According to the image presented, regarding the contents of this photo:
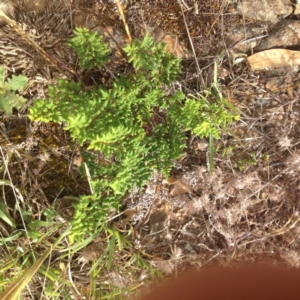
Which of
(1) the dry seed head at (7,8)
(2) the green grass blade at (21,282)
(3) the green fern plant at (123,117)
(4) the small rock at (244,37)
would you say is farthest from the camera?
(4) the small rock at (244,37)

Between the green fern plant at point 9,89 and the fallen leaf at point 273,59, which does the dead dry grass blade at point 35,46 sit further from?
the fallen leaf at point 273,59

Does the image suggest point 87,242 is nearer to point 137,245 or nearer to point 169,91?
point 137,245

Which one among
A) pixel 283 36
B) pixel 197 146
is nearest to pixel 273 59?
pixel 283 36

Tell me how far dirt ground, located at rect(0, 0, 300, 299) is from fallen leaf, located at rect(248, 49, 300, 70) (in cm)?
3

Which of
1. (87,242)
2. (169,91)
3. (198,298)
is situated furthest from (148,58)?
(198,298)

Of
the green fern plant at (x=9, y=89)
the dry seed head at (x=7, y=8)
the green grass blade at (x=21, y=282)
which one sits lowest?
the green grass blade at (x=21, y=282)

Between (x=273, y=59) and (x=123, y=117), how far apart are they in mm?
801

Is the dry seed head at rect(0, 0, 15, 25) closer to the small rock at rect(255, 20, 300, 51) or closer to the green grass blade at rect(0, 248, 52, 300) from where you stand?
the green grass blade at rect(0, 248, 52, 300)

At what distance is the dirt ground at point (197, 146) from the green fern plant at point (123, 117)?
0.82ft

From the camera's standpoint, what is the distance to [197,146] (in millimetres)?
1696

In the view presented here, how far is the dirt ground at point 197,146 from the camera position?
1.58 meters

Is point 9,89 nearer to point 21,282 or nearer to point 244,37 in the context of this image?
point 21,282

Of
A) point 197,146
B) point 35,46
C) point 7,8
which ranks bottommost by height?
point 197,146

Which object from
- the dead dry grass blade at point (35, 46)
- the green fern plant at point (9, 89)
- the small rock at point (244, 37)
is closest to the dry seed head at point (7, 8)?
the dead dry grass blade at point (35, 46)
